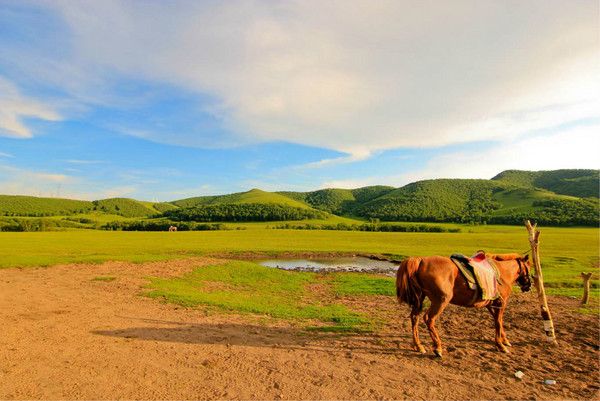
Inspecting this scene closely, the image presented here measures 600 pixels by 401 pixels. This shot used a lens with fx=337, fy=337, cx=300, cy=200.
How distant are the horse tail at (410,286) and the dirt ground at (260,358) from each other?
1.43 meters

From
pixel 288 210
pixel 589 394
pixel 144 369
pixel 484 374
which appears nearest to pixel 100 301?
pixel 144 369

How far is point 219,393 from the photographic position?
709 centimetres

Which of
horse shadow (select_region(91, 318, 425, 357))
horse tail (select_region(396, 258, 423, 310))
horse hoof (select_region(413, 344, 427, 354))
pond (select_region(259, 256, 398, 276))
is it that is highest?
horse tail (select_region(396, 258, 423, 310))

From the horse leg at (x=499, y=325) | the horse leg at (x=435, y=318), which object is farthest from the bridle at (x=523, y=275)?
the horse leg at (x=435, y=318)

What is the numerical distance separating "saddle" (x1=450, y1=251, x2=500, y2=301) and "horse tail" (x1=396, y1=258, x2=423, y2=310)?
1.33 meters

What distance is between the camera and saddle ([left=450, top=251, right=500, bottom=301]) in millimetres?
9789

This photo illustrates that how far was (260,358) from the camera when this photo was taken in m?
8.95

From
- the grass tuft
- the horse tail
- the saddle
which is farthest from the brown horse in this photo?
the grass tuft

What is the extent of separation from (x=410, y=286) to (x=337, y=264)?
103ft

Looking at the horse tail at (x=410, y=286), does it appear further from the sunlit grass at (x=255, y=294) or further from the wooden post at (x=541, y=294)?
the wooden post at (x=541, y=294)

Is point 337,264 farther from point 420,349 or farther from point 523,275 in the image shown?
point 420,349

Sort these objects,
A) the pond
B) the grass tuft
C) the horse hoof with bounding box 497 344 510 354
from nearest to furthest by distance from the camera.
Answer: the horse hoof with bounding box 497 344 510 354
the grass tuft
the pond

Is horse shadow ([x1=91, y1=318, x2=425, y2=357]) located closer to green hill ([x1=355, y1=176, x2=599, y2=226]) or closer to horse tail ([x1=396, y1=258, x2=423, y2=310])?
horse tail ([x1=396, y1=258, x2=423, y2=310])

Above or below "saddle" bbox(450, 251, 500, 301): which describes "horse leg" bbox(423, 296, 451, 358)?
below
